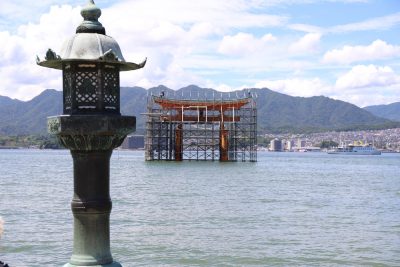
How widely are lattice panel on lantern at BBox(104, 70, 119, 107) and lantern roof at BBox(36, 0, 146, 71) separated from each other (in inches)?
3.6

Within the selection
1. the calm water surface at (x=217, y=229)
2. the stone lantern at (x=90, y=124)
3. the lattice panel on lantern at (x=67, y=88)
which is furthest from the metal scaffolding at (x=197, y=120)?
the stone lantern at (x=90, y=124)

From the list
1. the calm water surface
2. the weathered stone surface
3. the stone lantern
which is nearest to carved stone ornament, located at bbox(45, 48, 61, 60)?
the stone lantern

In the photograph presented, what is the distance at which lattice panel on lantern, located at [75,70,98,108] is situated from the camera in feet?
16.5

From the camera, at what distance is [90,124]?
486 centimetres

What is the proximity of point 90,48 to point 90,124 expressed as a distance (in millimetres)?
565

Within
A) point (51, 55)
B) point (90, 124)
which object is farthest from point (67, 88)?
point (90, 124)

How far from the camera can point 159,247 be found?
1988 cm

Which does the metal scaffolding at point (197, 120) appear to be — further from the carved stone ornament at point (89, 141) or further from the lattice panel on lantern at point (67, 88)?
the carved stone ornament at point (89, 141)

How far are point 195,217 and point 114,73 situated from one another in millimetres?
22987

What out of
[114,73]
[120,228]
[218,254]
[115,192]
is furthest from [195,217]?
[114,73]

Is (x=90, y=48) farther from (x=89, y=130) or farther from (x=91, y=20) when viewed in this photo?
(x=89, y=130)

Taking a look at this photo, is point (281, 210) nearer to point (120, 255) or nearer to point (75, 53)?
point (120, 255)

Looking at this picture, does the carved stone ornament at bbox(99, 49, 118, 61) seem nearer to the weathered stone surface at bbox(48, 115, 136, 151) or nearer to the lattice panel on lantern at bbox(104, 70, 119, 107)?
the lattice panel on lantern at bbox(104, 70, 119, 107)

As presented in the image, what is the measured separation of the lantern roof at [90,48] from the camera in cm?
494
